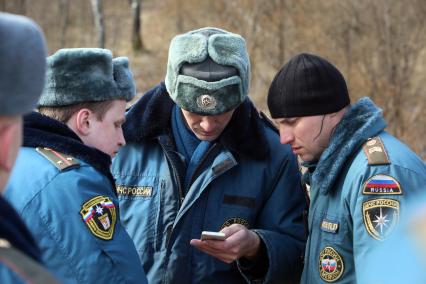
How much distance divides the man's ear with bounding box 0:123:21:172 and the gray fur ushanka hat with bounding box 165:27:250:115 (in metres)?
1.59

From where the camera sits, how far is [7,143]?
59.6 inches

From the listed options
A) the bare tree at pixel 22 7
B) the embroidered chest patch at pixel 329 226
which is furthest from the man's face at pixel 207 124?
the bare tree at pixel 22 7

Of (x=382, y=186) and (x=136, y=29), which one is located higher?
(x=136, y=29)

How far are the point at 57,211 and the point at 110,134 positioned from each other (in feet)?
1.56

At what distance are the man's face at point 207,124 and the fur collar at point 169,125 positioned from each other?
4 cm

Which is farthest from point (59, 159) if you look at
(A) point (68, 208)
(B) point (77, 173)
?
(A) point (68, 208)

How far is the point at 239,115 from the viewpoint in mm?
3301

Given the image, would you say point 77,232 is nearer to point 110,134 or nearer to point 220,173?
point 110,134

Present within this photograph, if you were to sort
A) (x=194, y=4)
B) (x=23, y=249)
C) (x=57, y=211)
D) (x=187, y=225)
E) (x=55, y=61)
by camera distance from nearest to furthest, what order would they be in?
1. (x=23, y=249)
2. (x=57, y=211)
3. (x=55, y=61)
4. (x=187, y=225)
5. (x=194, y=4)

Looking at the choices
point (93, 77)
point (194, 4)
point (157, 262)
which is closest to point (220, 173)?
point (157, 262)

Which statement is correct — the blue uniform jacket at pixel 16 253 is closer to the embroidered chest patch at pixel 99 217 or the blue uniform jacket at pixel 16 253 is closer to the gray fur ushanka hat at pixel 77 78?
the embroidered chest patch at pixel 99 217

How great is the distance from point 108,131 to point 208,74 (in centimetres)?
58

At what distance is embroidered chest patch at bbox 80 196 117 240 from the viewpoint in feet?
7.93

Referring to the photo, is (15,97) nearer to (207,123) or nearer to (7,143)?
(7,143)
